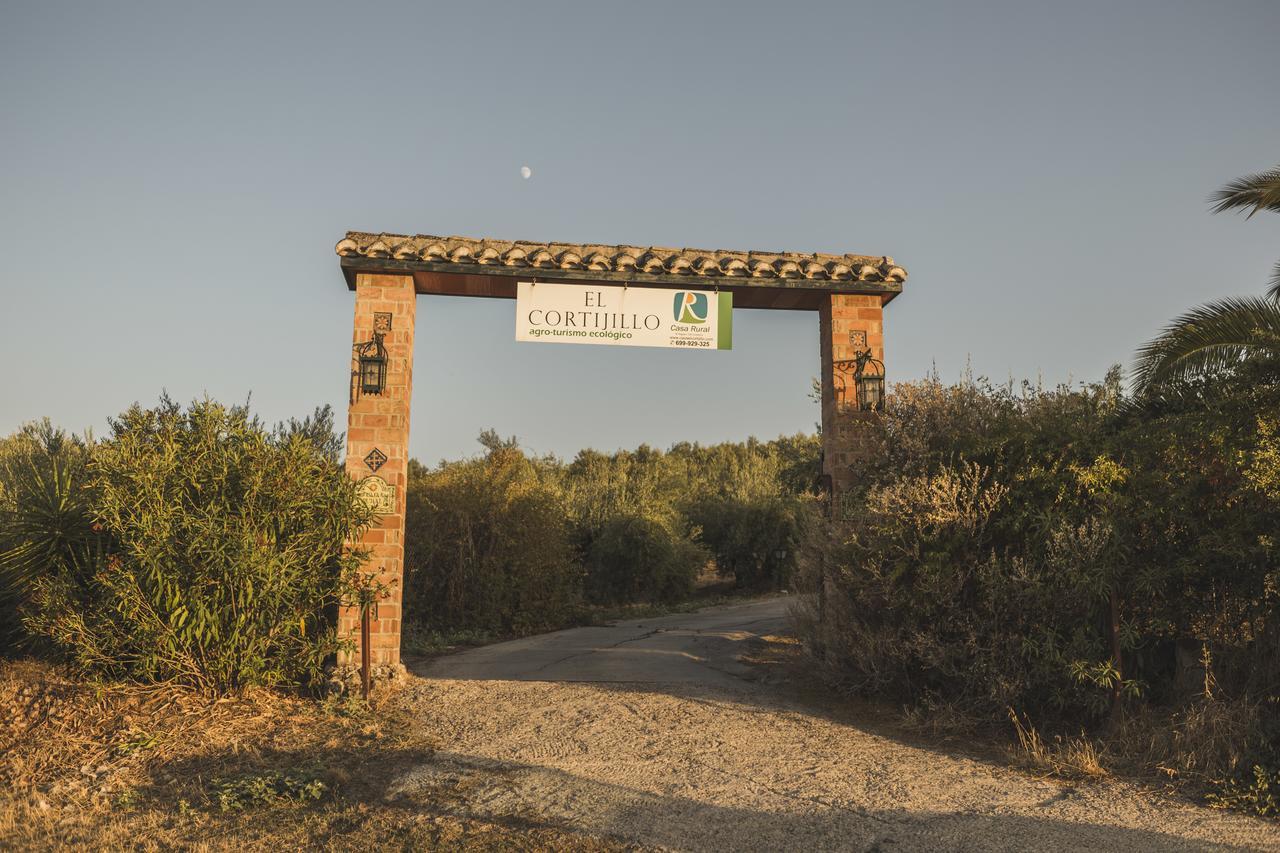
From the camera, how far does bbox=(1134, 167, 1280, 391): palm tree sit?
9.16 meters

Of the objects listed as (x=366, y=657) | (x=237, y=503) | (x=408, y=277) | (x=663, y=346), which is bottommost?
(x=366, y=657)

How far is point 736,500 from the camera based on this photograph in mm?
28609

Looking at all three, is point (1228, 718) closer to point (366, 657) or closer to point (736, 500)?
point (366, 657)

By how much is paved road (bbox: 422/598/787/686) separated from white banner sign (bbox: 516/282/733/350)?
140 inches

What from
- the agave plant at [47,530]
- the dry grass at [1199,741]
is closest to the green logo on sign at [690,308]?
the dry grass at [1199,741]

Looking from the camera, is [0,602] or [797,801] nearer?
[797,801]

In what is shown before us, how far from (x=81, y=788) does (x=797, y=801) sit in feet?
16.0

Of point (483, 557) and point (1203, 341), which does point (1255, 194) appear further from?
point (483, 557)

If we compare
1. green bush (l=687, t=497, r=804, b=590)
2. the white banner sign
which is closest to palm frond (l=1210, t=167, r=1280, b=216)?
the white banner sign

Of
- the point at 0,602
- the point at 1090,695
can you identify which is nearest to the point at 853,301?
the point at 1090,695

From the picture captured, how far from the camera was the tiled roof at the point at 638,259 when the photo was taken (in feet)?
29.5

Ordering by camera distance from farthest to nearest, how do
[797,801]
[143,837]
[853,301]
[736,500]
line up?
[736,500] < [853,301] < [797,801] < [143,837]

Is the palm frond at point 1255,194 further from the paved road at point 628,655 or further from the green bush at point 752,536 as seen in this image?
the green bush at point 752,536

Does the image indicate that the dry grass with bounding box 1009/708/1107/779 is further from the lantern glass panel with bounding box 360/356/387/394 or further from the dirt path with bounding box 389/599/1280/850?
the lantern glass panel with bounding box 360/356/387/394
